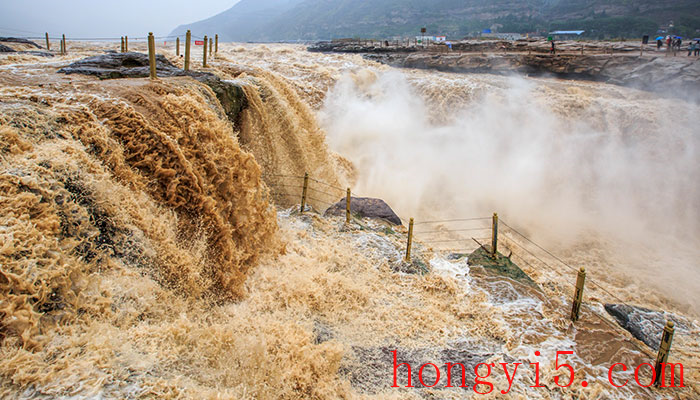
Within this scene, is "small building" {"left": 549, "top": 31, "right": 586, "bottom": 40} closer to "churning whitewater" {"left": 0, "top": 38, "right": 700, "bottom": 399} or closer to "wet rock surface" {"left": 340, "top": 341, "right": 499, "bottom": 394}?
"churning whitewater" {"left": 0, "top": 38, "right": 700, "bottom": 399}

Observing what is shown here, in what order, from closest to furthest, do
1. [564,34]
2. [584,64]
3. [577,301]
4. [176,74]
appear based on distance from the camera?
[577,301]
[176,74]
[584,64]
[564,34]

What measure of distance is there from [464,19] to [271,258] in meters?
110

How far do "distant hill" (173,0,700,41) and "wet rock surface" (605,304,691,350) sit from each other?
39.8 metres

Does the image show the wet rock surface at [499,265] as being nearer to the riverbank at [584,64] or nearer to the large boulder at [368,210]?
the large boulder at [368,210]

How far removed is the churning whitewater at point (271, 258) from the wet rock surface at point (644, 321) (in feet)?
0.55

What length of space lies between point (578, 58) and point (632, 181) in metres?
11.0

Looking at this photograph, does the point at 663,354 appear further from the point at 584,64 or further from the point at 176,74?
the point at 584,64

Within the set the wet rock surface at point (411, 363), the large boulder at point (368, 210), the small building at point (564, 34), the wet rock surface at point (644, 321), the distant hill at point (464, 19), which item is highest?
the distant hill at point (464, 19)

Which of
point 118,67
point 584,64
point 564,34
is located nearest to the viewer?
point 118,67

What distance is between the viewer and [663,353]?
168 inches

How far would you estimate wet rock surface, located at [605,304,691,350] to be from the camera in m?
5.81

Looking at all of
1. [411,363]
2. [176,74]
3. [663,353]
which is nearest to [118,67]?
[176,74]

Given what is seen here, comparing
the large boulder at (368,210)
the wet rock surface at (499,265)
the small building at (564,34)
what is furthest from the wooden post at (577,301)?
the small building at (564,34)

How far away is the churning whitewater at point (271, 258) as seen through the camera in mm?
3189
